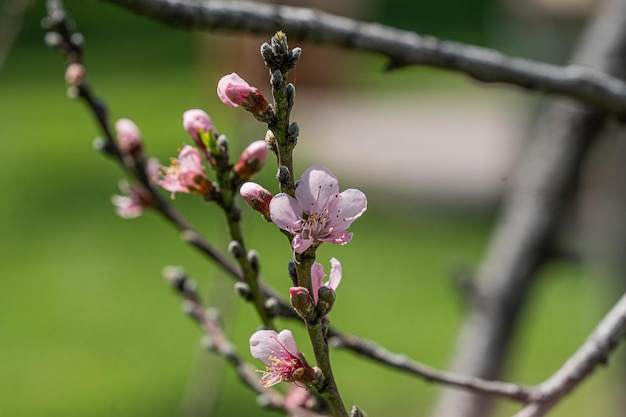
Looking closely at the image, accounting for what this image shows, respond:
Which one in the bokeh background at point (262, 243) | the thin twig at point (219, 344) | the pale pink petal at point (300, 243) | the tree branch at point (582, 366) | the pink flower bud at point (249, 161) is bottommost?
the bokeh background at point (262, 243)

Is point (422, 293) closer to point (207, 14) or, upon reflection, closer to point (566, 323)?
point (566, 323)

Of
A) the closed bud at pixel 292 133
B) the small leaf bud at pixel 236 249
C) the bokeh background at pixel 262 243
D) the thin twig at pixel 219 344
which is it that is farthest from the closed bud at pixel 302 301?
the bokeh background at pixel 262 243

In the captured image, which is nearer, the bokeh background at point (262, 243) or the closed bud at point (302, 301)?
the closed bud at point (302, 301)

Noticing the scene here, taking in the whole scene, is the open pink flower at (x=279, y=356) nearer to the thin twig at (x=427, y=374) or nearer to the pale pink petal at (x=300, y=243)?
the pale pink petal at (x=300, y=243)

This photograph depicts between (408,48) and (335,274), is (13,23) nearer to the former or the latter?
(408,48)

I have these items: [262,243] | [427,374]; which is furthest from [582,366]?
[262,243]

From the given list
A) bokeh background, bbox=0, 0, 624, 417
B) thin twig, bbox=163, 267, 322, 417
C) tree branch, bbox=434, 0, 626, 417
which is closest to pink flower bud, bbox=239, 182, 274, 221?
thin twig, bbox=163, 267, 322, 417
